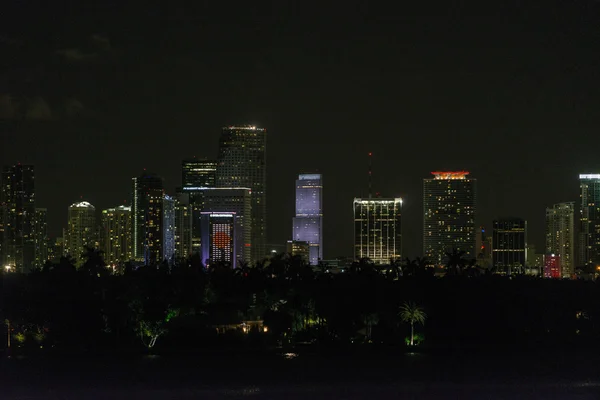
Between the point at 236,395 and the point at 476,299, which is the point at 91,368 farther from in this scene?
the point at 476,299

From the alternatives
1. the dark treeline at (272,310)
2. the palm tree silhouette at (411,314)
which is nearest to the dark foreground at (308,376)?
the dark treeline at (272,310)

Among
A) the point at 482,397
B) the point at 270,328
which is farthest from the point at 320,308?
the point at 482,397

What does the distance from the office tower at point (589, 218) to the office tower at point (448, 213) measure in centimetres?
1758

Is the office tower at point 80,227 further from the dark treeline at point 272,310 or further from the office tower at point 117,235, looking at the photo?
the dark treeline at point 272,310

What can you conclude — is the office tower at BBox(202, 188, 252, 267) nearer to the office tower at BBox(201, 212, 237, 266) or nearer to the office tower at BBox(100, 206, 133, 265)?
the office tower at BBox(201, 212, 237, 266)

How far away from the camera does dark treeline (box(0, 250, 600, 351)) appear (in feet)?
190

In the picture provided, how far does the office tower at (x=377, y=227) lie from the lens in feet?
563

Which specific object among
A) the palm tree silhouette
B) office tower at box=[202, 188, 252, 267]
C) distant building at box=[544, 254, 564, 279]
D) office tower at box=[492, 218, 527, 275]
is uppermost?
office tower at box=[202, 188, 252, 267]

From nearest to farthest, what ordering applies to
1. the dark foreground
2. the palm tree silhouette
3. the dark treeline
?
the dark foreground, the dark treeline, the palm tree silhouette

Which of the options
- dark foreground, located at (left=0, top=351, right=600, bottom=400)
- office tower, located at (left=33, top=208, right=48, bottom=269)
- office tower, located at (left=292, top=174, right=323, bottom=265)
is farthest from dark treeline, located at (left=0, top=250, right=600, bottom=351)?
office tower, located at (left=292, top=174, right=323, bottom=265)

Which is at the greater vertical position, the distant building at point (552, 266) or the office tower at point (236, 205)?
the office tower at point (236, 205)

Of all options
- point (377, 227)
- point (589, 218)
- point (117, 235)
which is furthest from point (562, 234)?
point (117, 235)

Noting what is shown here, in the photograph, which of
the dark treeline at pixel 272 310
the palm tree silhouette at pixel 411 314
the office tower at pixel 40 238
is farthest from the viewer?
the office tower at pixel 40 238

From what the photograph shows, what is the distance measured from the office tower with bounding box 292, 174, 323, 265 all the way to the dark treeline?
121 m
